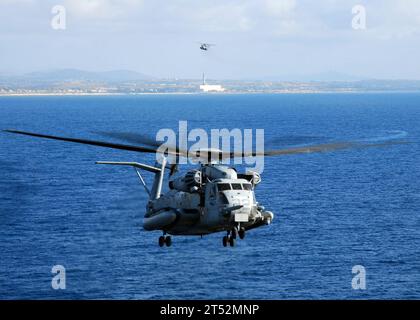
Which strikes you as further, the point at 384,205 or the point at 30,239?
the point at 384,205

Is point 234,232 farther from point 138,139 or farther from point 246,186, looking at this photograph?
point 138,139

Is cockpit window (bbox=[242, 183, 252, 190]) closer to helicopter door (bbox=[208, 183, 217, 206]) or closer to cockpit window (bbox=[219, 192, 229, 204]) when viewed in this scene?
cockpit window (bbox=[219, 192, 229, 204])

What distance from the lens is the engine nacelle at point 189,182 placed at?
183 feet

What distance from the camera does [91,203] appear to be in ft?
520

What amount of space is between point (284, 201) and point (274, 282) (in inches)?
1918

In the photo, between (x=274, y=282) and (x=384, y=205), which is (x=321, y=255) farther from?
(x=384, y=205)

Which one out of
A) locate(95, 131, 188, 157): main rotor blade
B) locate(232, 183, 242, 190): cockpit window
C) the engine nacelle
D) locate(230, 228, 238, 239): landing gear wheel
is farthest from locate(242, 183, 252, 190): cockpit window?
locate(95, 131, 188, 157): main rotor blade

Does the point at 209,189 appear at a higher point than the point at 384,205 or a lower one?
higher

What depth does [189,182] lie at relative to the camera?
56.1m

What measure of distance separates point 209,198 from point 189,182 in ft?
7.21

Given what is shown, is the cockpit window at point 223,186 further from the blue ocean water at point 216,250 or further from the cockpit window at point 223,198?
the blue ocean water at point 216,250
